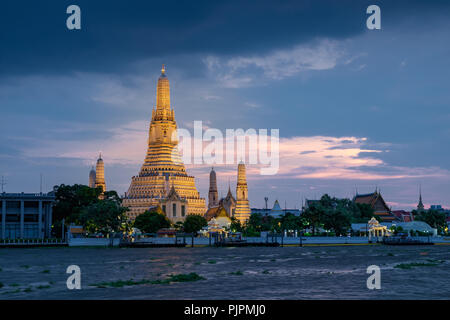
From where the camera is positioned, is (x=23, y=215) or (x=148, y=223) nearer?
(x=23, y=215)

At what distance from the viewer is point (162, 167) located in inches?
7195

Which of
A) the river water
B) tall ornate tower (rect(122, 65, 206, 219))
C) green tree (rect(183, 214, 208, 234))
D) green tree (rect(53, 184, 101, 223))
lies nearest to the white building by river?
green tree (rect(53, 184, 101, 223))

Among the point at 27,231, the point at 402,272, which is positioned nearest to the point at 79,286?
the point at 402,272

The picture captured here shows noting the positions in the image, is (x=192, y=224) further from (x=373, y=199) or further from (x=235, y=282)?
(x=235, y=282)

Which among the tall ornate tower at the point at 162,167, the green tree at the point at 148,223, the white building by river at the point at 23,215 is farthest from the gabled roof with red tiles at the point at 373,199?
the white building by river at the point at 23,215

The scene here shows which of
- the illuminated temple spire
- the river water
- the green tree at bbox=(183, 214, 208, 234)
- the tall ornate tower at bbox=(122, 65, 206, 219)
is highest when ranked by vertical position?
the illuminated temple spire

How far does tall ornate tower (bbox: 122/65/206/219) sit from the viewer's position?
17888cm

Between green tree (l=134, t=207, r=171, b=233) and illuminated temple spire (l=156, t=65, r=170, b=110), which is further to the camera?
illuminated temple spire (l=156, t=65, r=170, b=110)

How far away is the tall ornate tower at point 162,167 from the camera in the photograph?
179 metres

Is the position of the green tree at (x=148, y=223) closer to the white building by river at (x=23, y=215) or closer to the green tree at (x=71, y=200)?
the green tree at (x=71, y=200)

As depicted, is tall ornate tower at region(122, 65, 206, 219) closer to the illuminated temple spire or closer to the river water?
the illuminated temple spire

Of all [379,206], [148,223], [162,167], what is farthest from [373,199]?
[148,223]

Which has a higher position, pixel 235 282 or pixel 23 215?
pixel 23 215

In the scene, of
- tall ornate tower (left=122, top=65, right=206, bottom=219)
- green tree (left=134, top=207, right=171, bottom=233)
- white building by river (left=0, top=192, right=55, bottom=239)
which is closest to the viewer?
white building by river (left=0, top=192, right=55, bottom=239)
